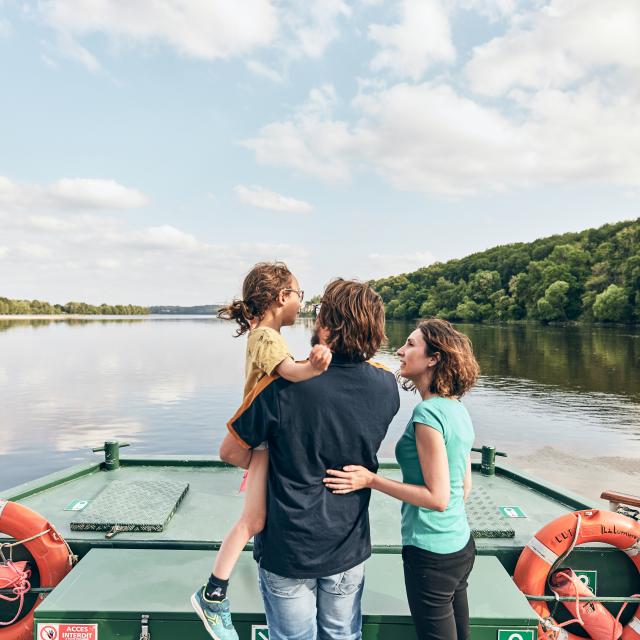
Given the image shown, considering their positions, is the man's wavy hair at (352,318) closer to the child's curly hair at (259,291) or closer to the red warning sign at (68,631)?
the child's curly hair at (259,291)

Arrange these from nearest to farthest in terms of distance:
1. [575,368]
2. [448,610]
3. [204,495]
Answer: [448,610] → [204,495] → [575,368]

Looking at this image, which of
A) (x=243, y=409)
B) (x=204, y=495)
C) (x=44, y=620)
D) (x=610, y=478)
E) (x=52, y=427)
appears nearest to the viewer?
(x=243, y=409)

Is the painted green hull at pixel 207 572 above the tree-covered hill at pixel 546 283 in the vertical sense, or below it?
below

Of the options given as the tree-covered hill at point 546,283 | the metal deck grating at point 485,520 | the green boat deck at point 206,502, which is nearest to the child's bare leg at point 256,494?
the green boat deck at point 206,502

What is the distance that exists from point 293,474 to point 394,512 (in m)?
2.68

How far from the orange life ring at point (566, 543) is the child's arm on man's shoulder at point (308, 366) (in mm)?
2674

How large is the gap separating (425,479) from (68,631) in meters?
2.19

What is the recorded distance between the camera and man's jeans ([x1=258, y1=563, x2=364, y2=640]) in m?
2.26

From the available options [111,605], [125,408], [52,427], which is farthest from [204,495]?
[125,408]

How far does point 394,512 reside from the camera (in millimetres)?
4594

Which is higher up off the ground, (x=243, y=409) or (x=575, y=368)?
(x=243, y=409)

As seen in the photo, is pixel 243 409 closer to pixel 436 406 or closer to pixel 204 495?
pixel 436 406

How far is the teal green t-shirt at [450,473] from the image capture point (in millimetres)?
2393

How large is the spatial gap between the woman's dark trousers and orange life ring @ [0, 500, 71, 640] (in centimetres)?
270
